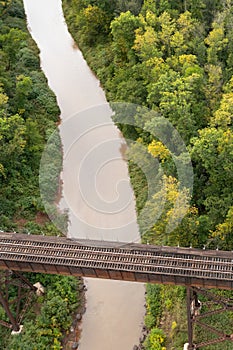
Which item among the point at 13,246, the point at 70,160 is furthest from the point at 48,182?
the point at 13,246

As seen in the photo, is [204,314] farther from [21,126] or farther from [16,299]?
[21,126]

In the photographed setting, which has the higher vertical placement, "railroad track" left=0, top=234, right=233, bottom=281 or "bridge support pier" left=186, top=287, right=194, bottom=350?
"railroad track" left=0, top=234, right=233, bottom=281

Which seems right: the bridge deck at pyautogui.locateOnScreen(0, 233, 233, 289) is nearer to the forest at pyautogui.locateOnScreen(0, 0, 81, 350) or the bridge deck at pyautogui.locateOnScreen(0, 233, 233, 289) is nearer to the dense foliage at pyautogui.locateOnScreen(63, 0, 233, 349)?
the dense foliage at pyautogui.locateOnScreen(63, 0, 233, 349)

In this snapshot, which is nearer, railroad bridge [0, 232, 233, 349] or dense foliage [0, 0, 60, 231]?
railroad bridge [0, 232, 233, 349]

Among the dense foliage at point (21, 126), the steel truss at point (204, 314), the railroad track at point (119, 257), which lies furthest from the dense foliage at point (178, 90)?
the dense foliage at point (21, 126)

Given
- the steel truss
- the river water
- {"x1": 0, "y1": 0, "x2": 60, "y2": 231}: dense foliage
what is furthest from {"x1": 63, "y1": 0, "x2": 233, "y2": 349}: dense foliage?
{"x1": 0, "y1": 0, "x2": 60, "y2": 231}: dense foliage

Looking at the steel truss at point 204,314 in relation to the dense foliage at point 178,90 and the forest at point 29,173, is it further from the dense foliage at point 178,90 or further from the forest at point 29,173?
the forest at point 29,173
